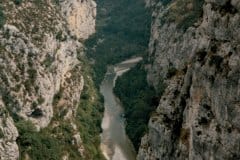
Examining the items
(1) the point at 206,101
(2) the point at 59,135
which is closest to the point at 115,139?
(2) the point at 59,135

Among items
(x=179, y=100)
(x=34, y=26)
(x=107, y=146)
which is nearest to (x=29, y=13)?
(x=34, y=26)

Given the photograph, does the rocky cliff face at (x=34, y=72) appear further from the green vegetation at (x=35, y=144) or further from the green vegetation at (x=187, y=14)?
the green vegetation at (x=187, y=14)

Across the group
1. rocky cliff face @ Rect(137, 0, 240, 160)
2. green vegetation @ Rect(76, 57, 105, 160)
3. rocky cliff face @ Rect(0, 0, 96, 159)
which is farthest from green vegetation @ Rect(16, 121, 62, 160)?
rocky cliff face @ Rect(137, 0, 240, 160)

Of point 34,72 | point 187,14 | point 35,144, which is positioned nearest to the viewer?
point 35,144

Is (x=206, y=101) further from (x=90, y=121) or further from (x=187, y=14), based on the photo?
(x=187, y=14)

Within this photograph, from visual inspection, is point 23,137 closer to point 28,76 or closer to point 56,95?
point 28,76

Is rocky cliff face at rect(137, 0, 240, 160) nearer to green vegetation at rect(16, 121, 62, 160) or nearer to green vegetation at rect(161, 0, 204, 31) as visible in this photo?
green vegetation at rect(16, 121, 62, 160)
